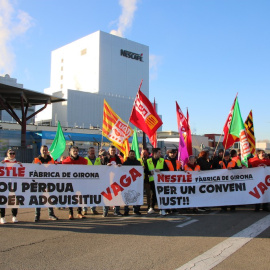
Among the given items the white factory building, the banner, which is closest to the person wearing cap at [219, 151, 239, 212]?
the banner

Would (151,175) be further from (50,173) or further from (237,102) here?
(237,102)

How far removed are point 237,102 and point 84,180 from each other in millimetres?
5792

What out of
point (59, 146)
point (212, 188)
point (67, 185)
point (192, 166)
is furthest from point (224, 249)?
point (59, 146)

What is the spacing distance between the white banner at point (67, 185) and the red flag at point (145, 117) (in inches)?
106

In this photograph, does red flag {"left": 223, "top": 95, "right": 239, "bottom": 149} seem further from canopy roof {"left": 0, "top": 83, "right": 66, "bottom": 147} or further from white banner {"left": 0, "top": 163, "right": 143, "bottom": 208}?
canopy roof {"left": 0, "top": 83, "right": 66, "bottom": 147}

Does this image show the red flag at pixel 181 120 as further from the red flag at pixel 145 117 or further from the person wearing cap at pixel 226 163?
the person wearing cap at pixel 226 163

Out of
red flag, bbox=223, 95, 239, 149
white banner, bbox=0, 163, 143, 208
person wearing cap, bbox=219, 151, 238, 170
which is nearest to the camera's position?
white banner, bbox=0, 163, 143, 208

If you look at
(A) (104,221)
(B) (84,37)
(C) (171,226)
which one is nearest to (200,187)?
(C) (171,226)

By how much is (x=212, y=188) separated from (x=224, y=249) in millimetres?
3399

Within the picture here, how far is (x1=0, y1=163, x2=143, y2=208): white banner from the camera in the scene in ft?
23.3

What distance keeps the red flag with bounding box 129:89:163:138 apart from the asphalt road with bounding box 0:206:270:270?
11.1ft

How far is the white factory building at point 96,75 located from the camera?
5450cm

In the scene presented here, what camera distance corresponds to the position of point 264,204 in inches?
354

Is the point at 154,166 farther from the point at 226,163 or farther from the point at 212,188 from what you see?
the point at 226,163
